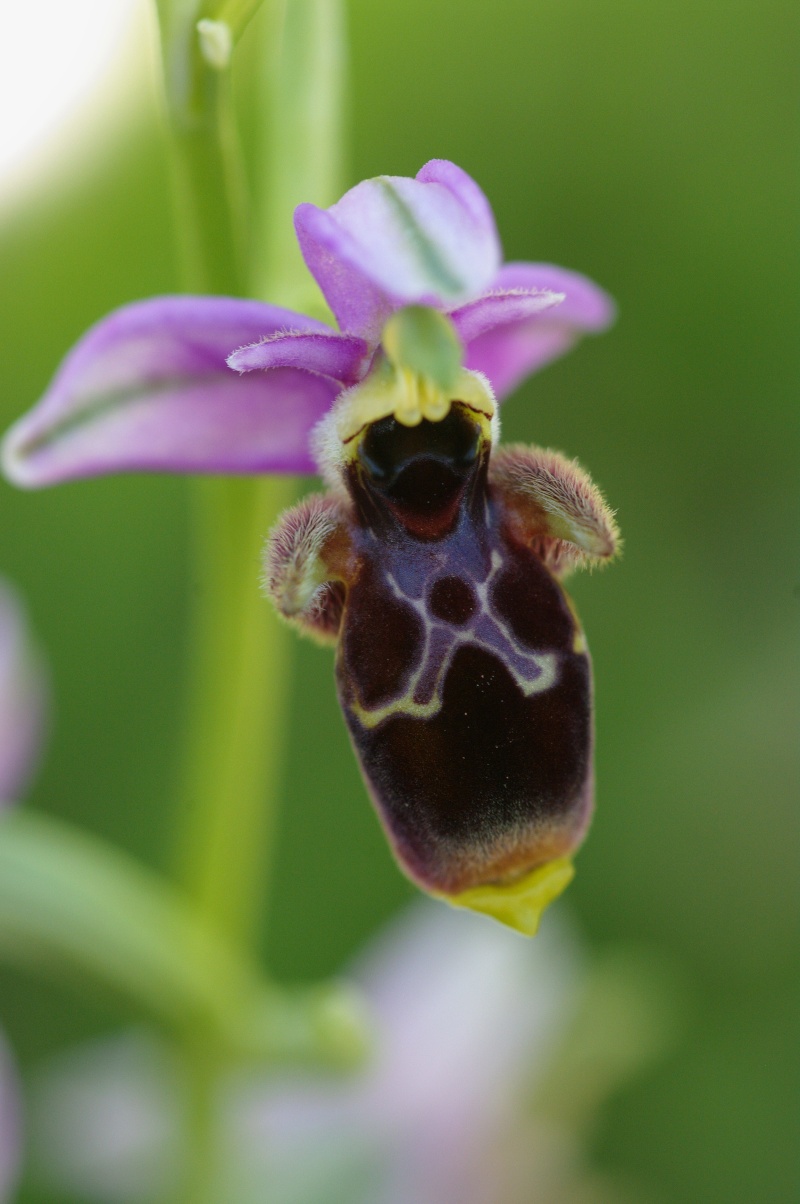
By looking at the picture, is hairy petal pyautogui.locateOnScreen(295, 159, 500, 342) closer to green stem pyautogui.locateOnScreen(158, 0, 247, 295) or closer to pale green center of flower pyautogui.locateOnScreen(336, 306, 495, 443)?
pale green center of flower pyautogui.locateOnScreen(336, 306, 495, 443)

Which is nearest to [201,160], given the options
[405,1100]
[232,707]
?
[232,707]

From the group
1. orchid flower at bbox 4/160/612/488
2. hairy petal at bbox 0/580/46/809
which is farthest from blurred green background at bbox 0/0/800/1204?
orchid flower at bbox 4/160/612/488

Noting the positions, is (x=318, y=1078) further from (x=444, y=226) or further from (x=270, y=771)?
(x=444, y=226)

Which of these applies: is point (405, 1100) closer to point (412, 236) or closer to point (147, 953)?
point (147, 953)

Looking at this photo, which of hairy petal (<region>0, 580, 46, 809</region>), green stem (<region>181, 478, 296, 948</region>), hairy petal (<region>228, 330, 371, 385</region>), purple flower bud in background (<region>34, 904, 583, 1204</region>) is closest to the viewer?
hairy petal (<region>228, 330, 371, 385</region>)

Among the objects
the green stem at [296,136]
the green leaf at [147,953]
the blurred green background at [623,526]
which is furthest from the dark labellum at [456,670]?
the blurred green background at [623,526]

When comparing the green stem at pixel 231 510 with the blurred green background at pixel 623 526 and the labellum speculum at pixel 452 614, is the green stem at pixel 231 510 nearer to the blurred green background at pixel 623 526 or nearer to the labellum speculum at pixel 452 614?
the labellum speculum at pixel 452 614

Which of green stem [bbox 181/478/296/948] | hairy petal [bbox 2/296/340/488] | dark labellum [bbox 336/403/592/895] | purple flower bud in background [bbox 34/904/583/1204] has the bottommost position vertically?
purple flower bud in background [bbox 34/904/583/1204]
